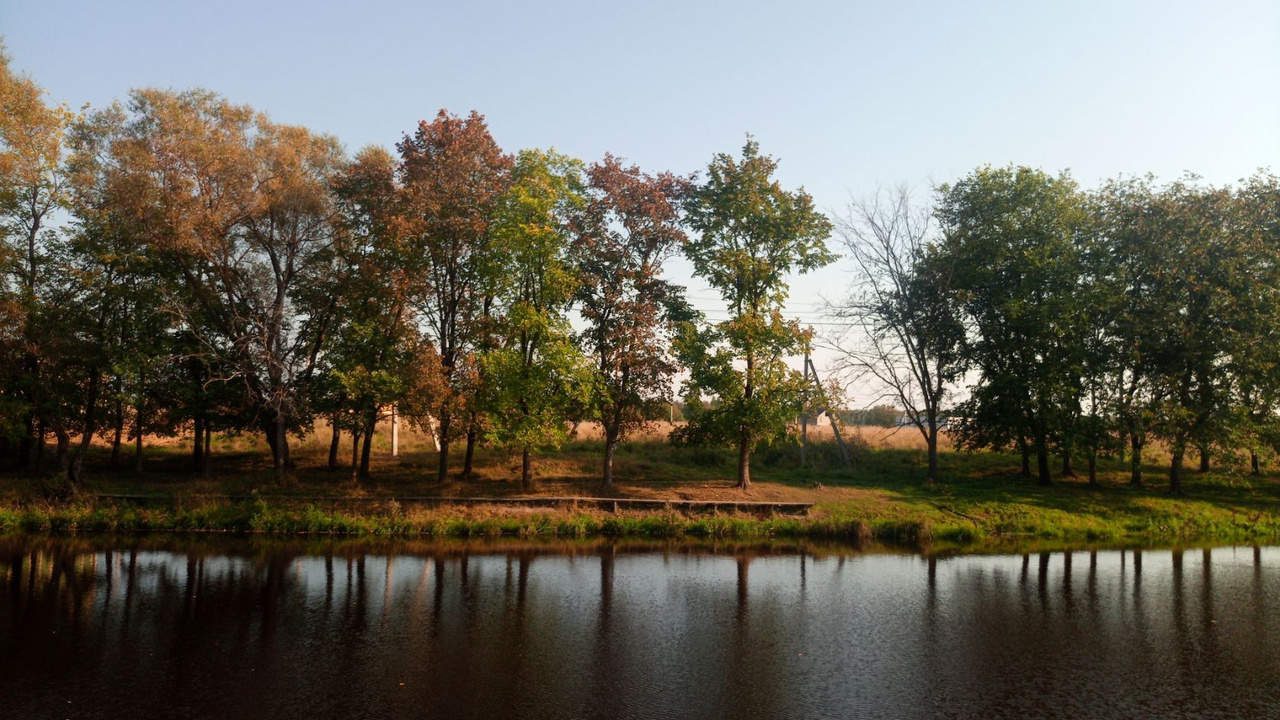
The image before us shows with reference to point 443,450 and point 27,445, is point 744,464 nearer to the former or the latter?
point 443,450

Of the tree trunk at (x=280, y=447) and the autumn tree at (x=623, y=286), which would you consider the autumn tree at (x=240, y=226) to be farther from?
the autumn tree at (x=623, y=286)

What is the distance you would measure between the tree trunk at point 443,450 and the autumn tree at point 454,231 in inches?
1.7

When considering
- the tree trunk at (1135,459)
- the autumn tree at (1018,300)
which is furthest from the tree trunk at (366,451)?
the tree trunk at (1135,459)

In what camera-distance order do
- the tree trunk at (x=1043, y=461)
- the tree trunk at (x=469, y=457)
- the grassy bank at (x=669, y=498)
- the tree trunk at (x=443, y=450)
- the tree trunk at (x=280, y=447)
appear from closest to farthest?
the grassy bank at (x=669, y=498) < the tree trunk at (x=443, y=450) < the tree trunk at (x=280, y=447) < the tree trunk at (x=469, y=457) < the tree trunk at (x=1043, y=461)

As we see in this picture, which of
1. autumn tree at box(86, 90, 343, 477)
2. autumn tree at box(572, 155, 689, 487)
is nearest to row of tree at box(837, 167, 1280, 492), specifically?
autumn tree at box(572, 155, 689, 487)

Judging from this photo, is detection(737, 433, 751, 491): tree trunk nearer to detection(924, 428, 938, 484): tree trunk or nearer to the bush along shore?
the bush along shore

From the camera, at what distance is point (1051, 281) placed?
36.6 meters

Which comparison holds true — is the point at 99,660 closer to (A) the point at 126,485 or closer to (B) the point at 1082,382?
(A) the point at 126,485

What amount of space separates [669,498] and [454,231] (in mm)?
12977

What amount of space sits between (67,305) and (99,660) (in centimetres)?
2457

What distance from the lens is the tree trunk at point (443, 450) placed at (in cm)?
2908

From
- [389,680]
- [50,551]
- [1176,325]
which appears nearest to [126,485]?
[50,551]

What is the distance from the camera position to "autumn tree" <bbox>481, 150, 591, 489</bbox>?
2970cm

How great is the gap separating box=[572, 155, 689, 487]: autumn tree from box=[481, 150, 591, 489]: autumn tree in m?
0.85
